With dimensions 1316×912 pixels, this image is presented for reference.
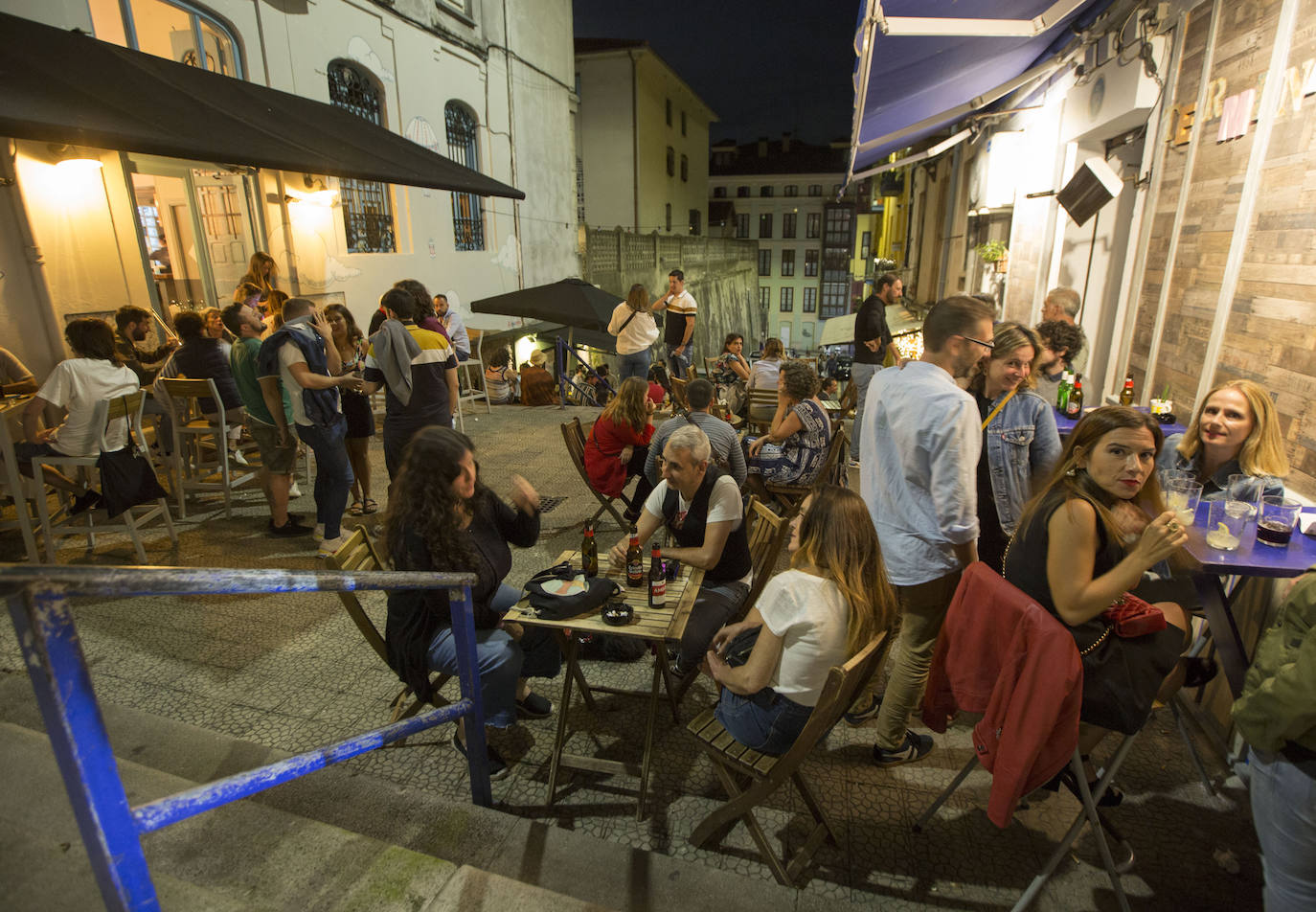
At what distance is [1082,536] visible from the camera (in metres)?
2.09

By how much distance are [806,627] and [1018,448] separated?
176 cm

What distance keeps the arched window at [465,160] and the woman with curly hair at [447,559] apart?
12.1m

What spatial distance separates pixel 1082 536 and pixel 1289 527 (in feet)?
3.66

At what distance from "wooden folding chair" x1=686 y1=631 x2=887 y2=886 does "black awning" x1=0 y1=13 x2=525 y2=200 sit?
3.92m

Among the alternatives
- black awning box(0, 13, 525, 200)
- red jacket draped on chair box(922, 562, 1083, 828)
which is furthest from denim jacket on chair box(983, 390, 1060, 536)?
black awning box(0, 13, 525, 200)

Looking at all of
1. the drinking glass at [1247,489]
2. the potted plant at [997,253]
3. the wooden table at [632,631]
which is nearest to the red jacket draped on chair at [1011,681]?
the wooden table at [632,631]

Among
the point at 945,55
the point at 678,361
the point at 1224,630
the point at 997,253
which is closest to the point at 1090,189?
the point at 945,55

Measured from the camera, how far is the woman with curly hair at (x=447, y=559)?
2535mm

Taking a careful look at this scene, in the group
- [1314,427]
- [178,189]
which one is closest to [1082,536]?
[1314,427]

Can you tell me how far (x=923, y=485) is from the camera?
2.65 metres

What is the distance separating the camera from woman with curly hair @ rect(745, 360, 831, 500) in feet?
15.1

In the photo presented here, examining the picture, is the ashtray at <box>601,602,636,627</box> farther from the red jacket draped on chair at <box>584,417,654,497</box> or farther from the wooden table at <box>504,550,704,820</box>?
the red jacket draped on chair at <box>584,417,654,497</box>

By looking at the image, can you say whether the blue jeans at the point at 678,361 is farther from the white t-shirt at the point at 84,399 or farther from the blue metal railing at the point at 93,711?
the blue metal railing at the point at 93,711

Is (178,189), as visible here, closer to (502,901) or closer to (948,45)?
(948,45)
